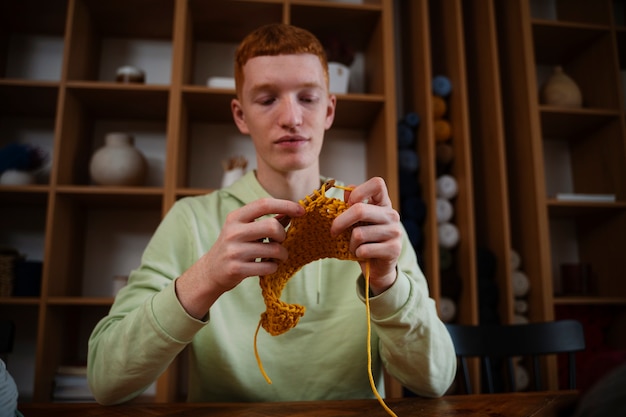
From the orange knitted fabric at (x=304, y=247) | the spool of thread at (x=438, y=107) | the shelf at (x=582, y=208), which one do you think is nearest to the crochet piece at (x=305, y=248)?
the orange knitted fabric at (x=304, y=247)

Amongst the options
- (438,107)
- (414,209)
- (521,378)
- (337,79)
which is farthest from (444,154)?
(521,378)

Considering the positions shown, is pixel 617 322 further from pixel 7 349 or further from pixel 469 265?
pixel 7 349

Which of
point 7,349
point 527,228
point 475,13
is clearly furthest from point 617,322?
point 7,349

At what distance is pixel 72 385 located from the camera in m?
1.74

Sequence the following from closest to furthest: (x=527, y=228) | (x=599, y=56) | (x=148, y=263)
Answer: (x=148, y=263)
(x=527, y=228)
(x=599, y=56)

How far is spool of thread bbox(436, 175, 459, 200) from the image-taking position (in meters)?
1.99

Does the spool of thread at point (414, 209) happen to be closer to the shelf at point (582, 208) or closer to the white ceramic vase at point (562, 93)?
the shelf at point (582, 208)

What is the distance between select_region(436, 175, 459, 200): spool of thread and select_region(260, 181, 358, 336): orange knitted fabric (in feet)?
4.40

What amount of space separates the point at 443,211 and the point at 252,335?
1228 millimetres

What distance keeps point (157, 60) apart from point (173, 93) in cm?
50

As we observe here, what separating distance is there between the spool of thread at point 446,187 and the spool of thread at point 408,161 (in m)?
0.12

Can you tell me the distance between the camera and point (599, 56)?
7.25 ft

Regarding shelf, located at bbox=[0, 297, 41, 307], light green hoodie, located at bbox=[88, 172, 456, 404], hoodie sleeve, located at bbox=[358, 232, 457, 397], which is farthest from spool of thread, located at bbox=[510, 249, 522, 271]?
shelf, located at bbox=[0, 297, 41, 307]

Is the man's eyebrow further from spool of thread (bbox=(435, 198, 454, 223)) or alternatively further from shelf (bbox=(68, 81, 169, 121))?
spool of thread (bbox=(435, 198, 454, 223))
